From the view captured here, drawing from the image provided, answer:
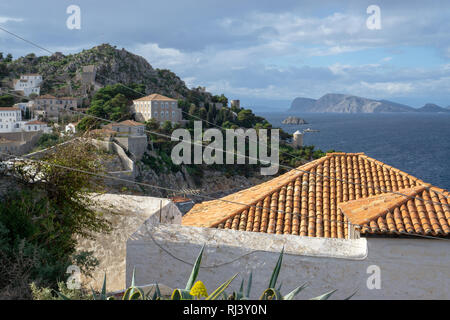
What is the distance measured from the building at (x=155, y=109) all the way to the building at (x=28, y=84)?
76.4ft

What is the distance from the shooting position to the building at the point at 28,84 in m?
79.8

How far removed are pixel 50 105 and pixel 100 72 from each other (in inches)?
1211

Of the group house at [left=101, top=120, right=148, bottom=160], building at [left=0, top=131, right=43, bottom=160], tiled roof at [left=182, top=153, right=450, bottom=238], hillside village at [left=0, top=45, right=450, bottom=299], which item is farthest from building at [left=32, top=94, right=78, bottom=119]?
hillside village at [left=0, top=45, right=450, bottom=299]

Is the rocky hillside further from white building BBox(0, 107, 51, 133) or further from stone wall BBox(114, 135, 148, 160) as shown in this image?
stone wall BBox(114, 135, 148, 160)

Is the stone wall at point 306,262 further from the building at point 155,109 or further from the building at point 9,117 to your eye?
the building at point 155,109

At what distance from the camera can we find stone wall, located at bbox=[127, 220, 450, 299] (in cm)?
536

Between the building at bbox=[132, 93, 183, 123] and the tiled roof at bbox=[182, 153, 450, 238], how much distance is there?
6125 cm

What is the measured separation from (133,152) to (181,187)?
425 inches

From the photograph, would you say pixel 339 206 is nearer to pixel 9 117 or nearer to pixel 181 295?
pixel 181 295

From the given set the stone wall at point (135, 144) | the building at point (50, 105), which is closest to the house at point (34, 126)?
the building at point (50, 105)

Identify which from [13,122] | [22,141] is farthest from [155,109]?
[22,141]

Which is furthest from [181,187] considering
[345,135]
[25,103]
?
[345,135]

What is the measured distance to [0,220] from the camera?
520 cm
